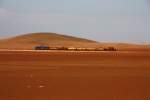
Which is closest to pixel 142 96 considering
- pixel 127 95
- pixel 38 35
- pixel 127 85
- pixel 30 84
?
pixel 127 95

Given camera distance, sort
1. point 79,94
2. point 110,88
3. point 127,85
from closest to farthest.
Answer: point 79,94, point 110,88, point 127,85

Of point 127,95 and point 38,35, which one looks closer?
point 127,95

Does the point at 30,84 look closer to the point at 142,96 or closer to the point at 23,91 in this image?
the point at 23,91

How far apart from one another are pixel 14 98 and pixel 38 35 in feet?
452

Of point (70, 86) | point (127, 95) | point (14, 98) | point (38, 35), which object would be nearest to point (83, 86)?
point (70, 86)

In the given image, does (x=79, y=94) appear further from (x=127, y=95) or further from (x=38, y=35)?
(x=38, y=35)

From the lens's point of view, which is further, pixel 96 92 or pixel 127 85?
pixel 127 85

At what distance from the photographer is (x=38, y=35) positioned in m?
146

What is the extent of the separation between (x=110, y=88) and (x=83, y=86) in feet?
2.59

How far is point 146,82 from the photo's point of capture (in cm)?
1223

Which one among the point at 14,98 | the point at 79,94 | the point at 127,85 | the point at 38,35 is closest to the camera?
the point at 14,98

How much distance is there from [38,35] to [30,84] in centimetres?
13515

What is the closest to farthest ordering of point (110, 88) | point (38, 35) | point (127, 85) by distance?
1. point (110, 88)
2. point (127, 85)
3. point (38, 35)

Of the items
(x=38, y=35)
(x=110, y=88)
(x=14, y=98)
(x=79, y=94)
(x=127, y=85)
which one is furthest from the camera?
(x=38, y=35)
